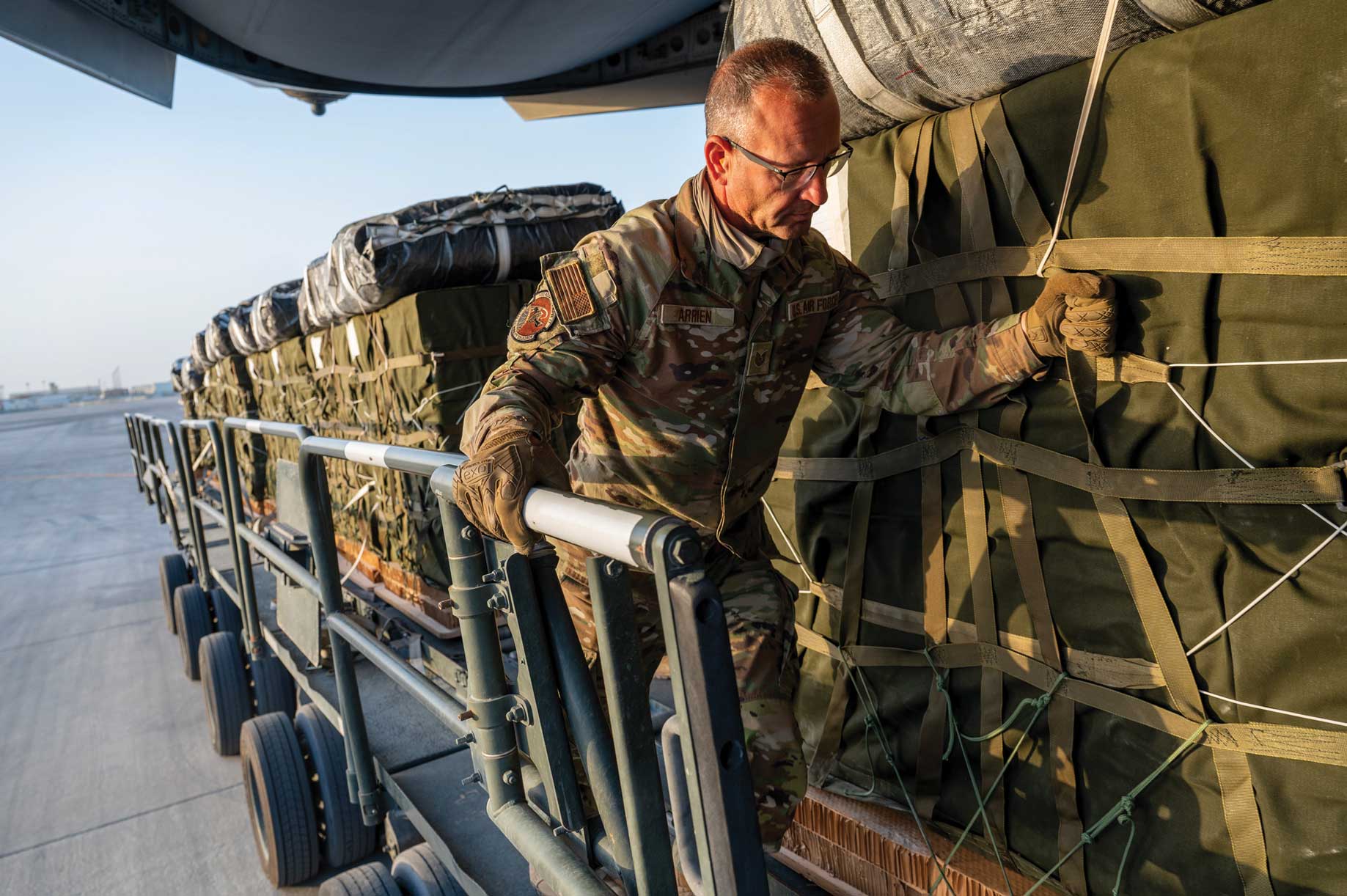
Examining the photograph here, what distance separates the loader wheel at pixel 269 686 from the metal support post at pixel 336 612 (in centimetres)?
241

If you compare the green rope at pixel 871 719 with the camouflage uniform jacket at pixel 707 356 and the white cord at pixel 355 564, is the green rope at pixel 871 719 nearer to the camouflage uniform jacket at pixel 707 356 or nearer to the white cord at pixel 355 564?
the camouflage uniform jacket at pixel 707 356

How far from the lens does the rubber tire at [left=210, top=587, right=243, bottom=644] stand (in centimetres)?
588

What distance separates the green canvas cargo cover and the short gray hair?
0.38 meters

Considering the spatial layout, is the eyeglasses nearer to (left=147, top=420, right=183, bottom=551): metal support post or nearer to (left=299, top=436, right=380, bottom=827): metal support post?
(left=299, top=436, right=380, bottom=827): metal support post

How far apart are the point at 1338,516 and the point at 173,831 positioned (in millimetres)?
4571

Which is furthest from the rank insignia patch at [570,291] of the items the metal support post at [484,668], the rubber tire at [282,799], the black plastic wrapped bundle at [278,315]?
the black plastic wrapped bundle at [278,315]

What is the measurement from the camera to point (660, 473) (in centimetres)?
193

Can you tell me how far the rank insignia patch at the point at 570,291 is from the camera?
67.8 inches

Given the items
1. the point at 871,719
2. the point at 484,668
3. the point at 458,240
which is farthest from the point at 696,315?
the point at 458,240

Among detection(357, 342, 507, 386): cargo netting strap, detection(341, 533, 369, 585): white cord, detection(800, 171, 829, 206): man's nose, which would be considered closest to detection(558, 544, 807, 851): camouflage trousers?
detection(800, 171, 829, 206): man's nose

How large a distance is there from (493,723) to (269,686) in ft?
12.6

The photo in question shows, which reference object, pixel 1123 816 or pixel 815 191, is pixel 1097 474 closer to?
pixel 1123 816

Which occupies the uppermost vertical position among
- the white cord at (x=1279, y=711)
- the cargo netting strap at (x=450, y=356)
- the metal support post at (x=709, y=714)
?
the cargo netting strap at (x=450, y=356)

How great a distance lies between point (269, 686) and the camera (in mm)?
4684
